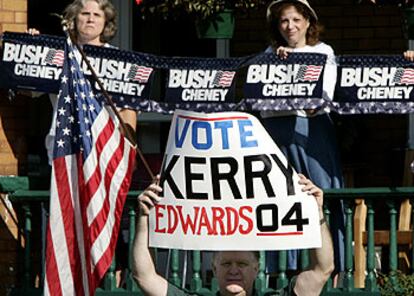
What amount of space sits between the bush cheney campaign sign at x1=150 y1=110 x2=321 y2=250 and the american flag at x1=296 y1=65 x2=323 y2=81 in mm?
2886

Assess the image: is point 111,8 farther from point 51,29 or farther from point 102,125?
point 51,29

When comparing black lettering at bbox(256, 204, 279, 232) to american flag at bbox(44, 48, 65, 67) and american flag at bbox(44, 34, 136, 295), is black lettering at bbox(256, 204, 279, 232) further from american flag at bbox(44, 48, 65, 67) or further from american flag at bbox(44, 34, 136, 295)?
american flag at bbox(44, 48, 65, 67)

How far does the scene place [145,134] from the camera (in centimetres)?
1346

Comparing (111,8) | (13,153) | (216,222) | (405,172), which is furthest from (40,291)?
(216,222)

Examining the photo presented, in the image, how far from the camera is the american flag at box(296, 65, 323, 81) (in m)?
11.4

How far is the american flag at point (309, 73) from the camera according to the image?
37.3 feet

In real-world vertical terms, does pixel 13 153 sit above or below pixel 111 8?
below

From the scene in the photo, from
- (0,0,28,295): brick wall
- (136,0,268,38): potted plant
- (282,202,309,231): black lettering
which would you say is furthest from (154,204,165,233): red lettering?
(136,0,268,38): potted plant

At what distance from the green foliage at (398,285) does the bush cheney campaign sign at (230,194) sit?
304 centimetres

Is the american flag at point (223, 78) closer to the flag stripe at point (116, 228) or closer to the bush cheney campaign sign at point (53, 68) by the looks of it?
the bush cheney campaign sign at point (53, 68)

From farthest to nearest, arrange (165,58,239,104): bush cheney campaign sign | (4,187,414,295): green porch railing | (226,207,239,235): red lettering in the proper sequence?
1. (165,58,239,104): bush cheney campaign sign
2. (4,187,414,295): green porch railing
3. (226,207,239,235): red lettering

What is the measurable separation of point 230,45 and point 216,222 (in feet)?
18.3

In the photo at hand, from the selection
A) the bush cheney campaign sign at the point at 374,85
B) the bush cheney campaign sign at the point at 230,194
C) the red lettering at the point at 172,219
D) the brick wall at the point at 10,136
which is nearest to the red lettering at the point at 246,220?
the bush cheney campaign sign at the point at 230,194

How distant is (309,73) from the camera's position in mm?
11398
